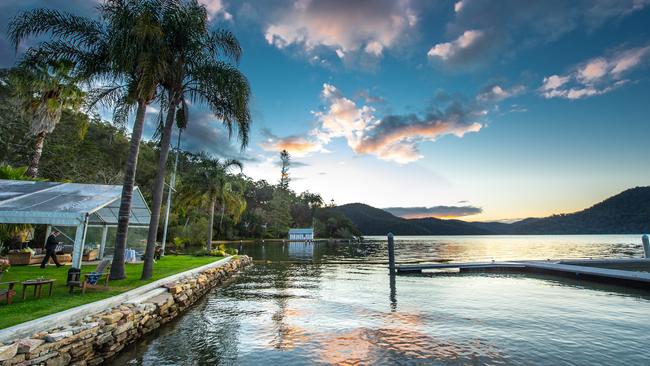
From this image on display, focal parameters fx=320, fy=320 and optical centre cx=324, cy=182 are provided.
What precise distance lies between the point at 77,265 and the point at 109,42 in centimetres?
904

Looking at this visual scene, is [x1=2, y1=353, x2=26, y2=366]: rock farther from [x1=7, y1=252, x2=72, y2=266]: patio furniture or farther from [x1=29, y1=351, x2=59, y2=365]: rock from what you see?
[x1=7, y1=252, x2=72, y2=266]: patio furniture

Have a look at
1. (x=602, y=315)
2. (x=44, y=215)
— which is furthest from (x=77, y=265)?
(x=602, y=315)

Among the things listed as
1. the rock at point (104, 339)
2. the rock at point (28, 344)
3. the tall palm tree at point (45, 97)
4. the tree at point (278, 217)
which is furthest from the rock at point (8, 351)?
the tree at point (278, 217)

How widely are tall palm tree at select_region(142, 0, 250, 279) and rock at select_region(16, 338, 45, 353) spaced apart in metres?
7.49

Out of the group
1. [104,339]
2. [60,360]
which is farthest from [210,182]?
[60,360]

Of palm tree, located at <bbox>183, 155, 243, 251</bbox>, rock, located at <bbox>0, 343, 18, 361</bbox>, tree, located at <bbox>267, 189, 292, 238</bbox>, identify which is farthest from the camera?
tree, located at <bbox>267, 189, 292, 238</bbox>

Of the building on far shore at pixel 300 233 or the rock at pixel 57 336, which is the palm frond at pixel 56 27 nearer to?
the rock at pixel 57 336

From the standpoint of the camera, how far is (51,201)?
12.8 metres

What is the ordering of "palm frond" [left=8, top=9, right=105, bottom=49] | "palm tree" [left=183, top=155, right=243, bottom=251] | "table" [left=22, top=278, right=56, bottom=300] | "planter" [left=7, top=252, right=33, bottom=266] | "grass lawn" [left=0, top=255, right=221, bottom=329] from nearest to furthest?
"grass lawn" [left=0, top=255, right=221, bottom=329] → "table" [left=22, top=278, right=56, bottom=300] → "palm frond" [left=8, top=9, right=105, bottom=49] → "planter" [left=7, top=252, right=33, bottom=266] → "palm tree" [left=183, top=155, right=243, bottom=251]

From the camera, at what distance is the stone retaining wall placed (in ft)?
20.5

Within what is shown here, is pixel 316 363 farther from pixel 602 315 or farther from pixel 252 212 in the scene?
pixel 252 212

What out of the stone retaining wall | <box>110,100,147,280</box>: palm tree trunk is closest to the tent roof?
<box>110,100,147,280</box>: palm tree trunk

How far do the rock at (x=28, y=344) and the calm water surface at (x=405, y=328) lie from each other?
6.64 feet

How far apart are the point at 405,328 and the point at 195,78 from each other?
14022 millimetres
